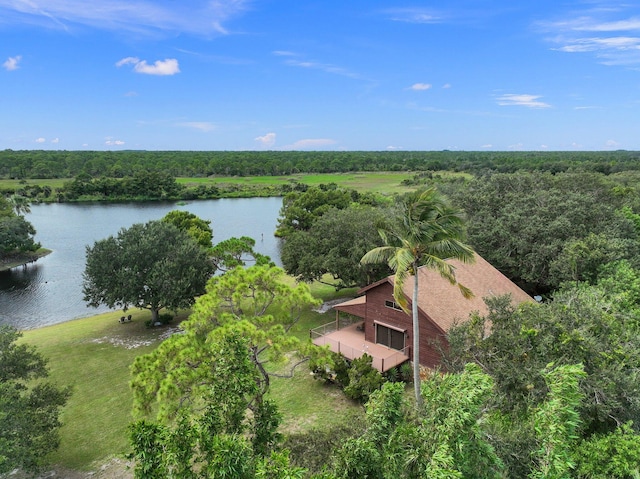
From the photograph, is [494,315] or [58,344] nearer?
[494,315]

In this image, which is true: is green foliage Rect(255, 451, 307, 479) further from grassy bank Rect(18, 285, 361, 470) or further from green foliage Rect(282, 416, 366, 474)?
grassy bank Rect(18, 285, 361, 470)

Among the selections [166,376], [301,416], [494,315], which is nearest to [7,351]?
[166,376]

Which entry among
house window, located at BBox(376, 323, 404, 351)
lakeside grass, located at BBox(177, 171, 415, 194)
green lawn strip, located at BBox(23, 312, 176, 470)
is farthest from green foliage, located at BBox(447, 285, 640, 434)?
lakeside grass, located at BBox(177, 171, 415, 194)

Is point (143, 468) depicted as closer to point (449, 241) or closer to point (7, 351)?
point (449, 241)

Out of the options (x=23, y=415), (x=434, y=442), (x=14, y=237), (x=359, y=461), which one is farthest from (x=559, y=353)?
(x=14, y=237)

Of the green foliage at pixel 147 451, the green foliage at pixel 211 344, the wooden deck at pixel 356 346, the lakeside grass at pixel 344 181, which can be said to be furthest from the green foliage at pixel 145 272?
the lakeside grass at pixel 344 181

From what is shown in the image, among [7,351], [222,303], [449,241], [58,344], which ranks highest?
[449,241]

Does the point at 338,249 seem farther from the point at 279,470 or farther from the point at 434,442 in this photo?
the point at 279,470
